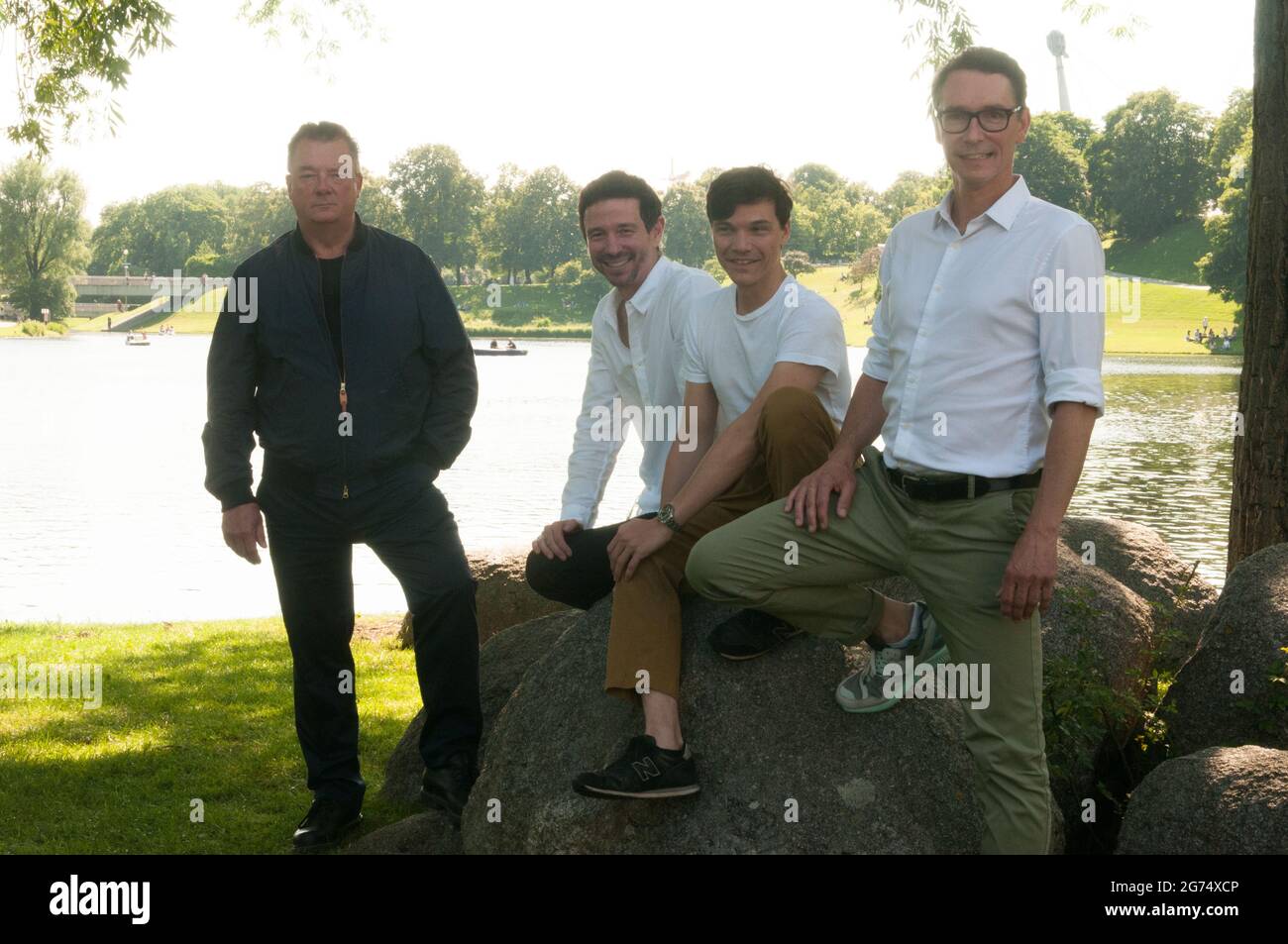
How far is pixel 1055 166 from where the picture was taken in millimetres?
94438

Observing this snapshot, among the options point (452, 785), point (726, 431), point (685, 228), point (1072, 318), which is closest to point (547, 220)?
point (685, 228)

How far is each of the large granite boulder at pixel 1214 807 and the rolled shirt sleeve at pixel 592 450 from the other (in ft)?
7.45

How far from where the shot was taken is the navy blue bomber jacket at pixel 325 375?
16.0 ft

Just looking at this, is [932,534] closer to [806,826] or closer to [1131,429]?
[806,826]

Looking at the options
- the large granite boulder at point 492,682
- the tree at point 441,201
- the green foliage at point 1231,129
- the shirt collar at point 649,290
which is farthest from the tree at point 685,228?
the shirt collar at point 649,290

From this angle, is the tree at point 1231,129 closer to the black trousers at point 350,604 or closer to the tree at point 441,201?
the tree at point 441,201

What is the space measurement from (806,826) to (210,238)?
136 meters

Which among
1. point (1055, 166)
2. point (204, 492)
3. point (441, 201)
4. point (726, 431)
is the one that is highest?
point (1055, 166)

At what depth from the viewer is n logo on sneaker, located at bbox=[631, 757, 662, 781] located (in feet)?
12.5

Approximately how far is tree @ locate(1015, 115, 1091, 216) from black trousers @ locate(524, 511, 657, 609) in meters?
92.3

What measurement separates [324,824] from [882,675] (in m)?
2.29

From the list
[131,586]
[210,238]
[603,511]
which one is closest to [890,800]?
[131,586]

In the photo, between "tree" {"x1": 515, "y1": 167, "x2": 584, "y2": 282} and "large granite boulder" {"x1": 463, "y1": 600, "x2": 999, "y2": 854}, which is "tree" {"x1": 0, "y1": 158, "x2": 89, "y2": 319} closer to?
"tree" {"x1": 515, "y1": 167, "x2": 584, "y2": 282}

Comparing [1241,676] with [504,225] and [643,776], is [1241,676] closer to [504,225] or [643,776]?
[643,776]
